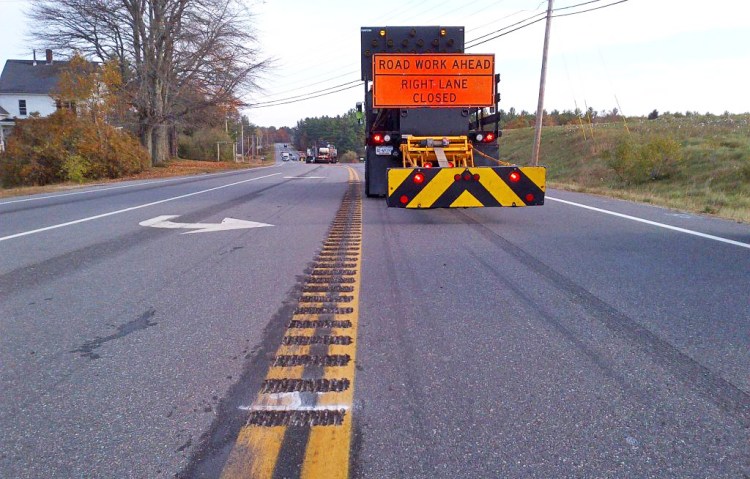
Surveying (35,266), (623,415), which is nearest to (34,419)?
(623,415)

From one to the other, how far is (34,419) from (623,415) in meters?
3.02

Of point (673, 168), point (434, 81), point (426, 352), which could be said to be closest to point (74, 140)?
point (434, 81)

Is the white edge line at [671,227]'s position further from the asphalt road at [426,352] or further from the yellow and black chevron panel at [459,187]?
the yellow and black chevron panel at [459,187]

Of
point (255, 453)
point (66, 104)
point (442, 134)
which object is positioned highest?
point (66, 104)

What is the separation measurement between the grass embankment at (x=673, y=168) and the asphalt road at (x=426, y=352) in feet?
19.2

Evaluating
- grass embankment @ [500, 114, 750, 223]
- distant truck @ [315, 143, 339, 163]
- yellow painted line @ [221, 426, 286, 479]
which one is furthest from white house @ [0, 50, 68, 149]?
yellow painted line @ [221, 426, 286, 479]

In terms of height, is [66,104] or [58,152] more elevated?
[66,104]

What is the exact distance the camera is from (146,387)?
3539mm

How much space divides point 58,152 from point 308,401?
27146 millimetres

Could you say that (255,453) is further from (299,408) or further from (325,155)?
(325,155)

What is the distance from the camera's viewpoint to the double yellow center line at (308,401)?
2.73 m

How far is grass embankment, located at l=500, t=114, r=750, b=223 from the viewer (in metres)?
15.2

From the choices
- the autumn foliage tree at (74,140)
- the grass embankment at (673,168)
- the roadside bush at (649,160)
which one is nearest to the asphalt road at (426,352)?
the grass embankment at (673,168)

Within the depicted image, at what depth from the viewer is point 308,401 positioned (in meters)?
3.35
